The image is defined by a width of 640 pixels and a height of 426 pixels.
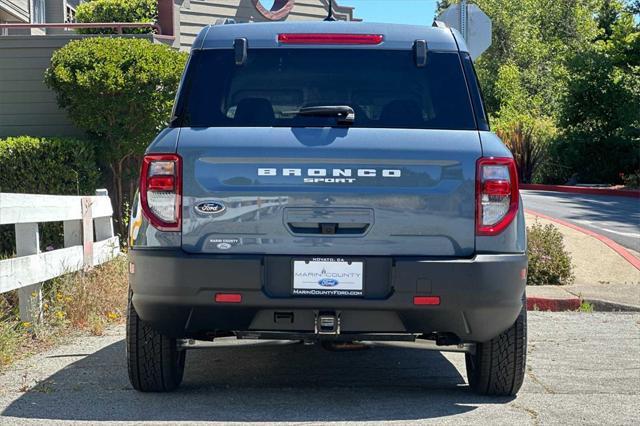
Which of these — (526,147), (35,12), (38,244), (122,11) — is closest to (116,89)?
(38,244)

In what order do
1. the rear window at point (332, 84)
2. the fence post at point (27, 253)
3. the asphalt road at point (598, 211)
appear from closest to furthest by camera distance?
the rear window at point (332, 84) < the fence post at point (27, 253) < the asphalt road at point (598, 211)

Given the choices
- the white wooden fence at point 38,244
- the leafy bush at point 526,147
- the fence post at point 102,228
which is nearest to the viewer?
the white wooden fence at point 38,244

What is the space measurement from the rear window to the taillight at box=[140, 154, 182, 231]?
1.46ft

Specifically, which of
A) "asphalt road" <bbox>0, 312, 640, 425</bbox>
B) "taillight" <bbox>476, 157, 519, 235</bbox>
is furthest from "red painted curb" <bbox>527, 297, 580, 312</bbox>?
"taillight" <bbox>476, 157, 519, 235</bbox>

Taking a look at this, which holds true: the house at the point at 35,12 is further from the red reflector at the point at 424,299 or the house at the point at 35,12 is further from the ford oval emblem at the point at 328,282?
the red reflector at the point at 424,299

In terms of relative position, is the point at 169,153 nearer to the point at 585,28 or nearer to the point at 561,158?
the point at 561,158

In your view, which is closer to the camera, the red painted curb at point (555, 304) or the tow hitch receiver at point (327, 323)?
the tow hitch receiver at point (327, 323)

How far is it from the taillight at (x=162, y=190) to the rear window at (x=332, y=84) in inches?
17.5

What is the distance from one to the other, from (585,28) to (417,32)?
55.0m

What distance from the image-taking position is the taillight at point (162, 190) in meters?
5.27

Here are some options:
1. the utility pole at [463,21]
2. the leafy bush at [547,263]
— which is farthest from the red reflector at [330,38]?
the utility pole at [463,21]

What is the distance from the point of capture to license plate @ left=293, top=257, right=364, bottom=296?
17.1 ft

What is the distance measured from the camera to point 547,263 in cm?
1175

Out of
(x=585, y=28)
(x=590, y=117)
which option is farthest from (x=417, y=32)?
(x=585, y=28)
